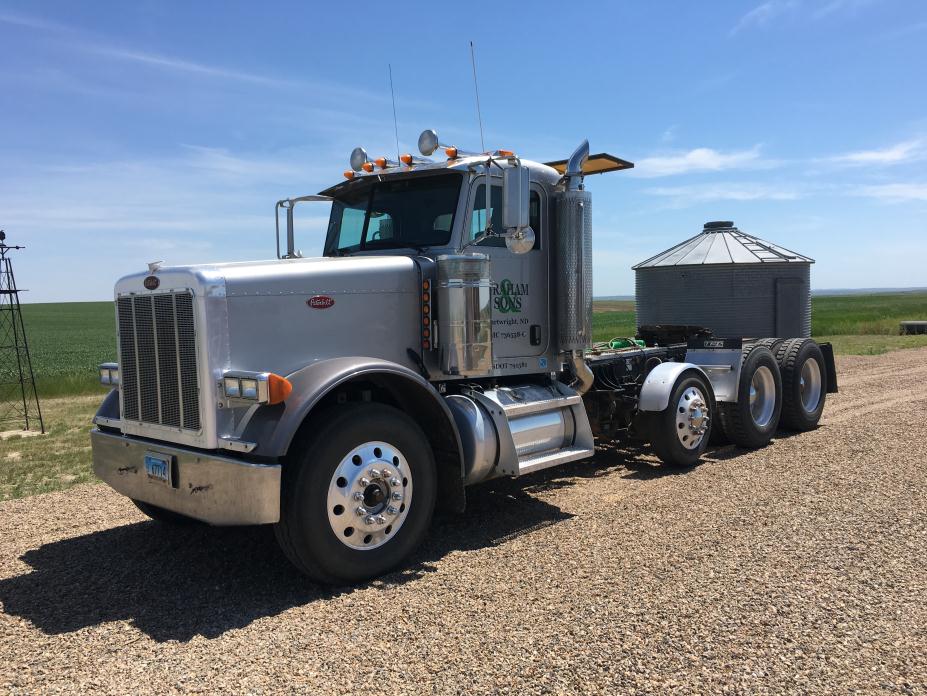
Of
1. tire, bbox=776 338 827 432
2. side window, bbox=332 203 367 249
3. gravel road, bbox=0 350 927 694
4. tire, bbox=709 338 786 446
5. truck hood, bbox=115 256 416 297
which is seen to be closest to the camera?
gravel road, bbox=0 350 927 694

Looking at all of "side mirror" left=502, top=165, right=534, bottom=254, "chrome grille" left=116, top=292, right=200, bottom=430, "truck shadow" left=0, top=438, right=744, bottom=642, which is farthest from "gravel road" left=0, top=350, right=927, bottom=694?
"side mirror" left=502, top=165, right=534, bottom=254

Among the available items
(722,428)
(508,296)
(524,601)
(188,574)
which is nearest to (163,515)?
(188,574)

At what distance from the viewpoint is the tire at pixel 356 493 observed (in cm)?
452

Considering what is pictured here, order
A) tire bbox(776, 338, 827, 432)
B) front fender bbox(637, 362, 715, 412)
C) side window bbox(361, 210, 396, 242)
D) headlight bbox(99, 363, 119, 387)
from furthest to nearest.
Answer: tire bbox(776, 338, 827, 432), front fender bbox(637, 362, 715, 412), side window bbox(361, 210, 396, 242), headlight bbox(99, 363, 119, 387)

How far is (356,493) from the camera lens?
4754mm

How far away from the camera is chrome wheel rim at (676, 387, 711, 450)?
307 inches

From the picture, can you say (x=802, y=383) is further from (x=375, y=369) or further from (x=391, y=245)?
(x=375, y=369)

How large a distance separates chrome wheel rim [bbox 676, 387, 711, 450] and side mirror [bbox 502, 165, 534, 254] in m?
3.14

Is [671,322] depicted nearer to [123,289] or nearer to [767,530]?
[767,530]

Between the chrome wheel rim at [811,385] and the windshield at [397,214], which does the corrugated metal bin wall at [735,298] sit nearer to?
the chrome wheel rim at [811,385]

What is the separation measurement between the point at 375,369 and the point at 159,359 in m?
1.44

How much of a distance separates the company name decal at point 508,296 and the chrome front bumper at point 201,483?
8.58 feet

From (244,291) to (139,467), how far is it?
1442 millimetres

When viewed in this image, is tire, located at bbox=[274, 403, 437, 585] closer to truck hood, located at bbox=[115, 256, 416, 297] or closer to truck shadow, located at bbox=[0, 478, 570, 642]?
truck shadow, located at bbox=[0, 478, 570, 642]
